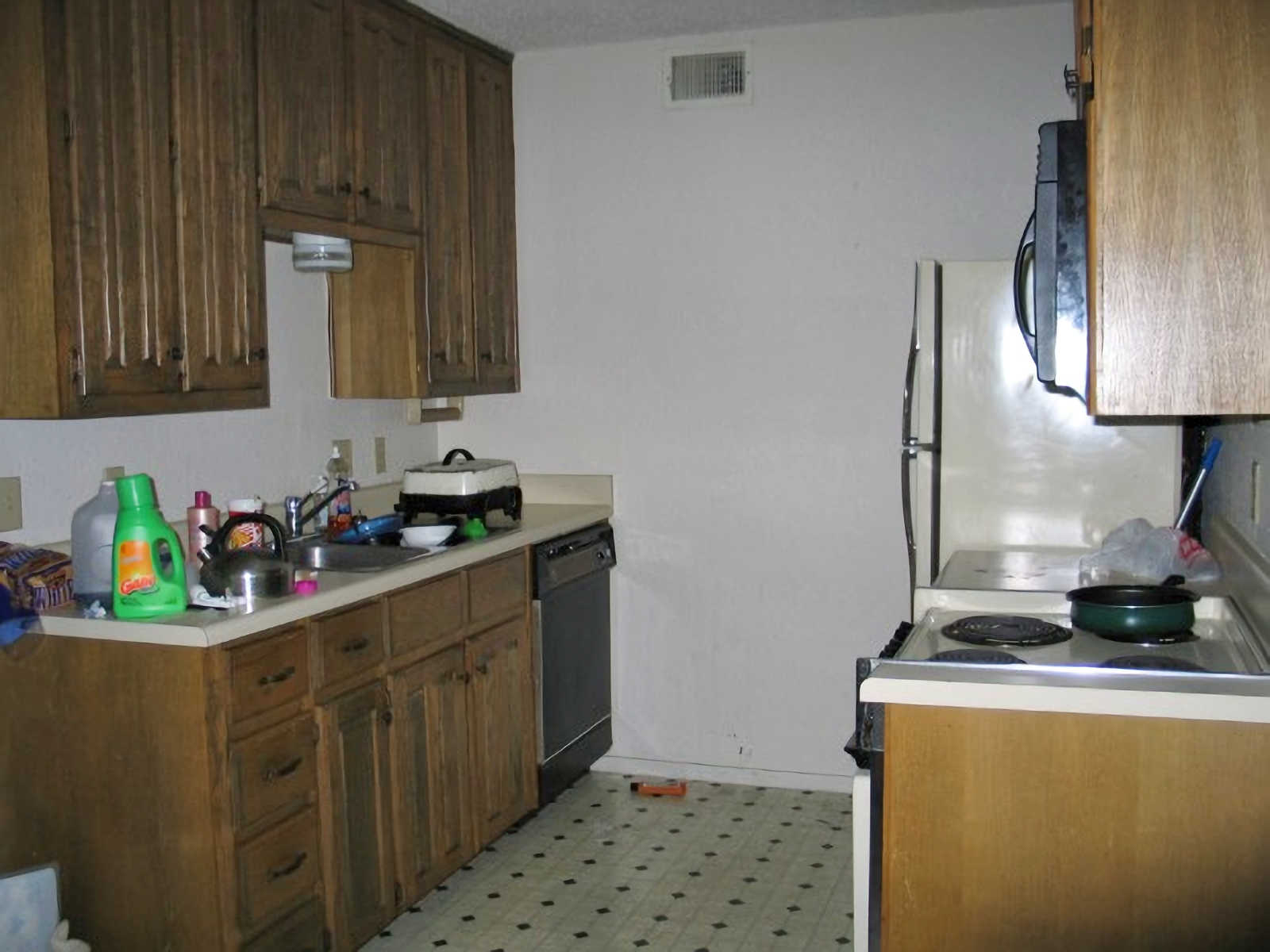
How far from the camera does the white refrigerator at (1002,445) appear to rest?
11.1ft

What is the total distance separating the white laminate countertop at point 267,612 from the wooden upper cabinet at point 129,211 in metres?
0.43

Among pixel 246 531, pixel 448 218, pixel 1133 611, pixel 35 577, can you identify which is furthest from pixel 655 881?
pixel 448 218

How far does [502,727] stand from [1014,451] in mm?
1627

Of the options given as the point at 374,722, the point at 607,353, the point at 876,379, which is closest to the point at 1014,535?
the point at 876,379

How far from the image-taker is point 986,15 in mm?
3812

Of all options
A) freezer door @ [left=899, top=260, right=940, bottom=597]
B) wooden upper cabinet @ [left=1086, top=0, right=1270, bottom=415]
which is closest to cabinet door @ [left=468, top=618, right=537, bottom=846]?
freezer door @ [left=899, top=260, right=940, bottom=597]

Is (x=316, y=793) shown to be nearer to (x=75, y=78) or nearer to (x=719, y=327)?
(x=75, y=78)

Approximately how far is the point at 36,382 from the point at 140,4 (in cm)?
81

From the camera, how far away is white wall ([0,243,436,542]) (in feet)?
9.12

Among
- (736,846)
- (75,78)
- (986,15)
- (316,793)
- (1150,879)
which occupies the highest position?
(986,15)

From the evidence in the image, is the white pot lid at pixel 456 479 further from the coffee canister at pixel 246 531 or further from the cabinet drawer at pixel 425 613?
the coffee canister at pixel 246 531

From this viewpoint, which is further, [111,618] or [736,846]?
[736,846]

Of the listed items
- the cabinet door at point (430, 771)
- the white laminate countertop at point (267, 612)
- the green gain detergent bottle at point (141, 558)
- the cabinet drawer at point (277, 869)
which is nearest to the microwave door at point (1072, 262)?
the white laminate countertop at point (267, 612)

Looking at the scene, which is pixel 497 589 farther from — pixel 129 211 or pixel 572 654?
pixel 129 211
